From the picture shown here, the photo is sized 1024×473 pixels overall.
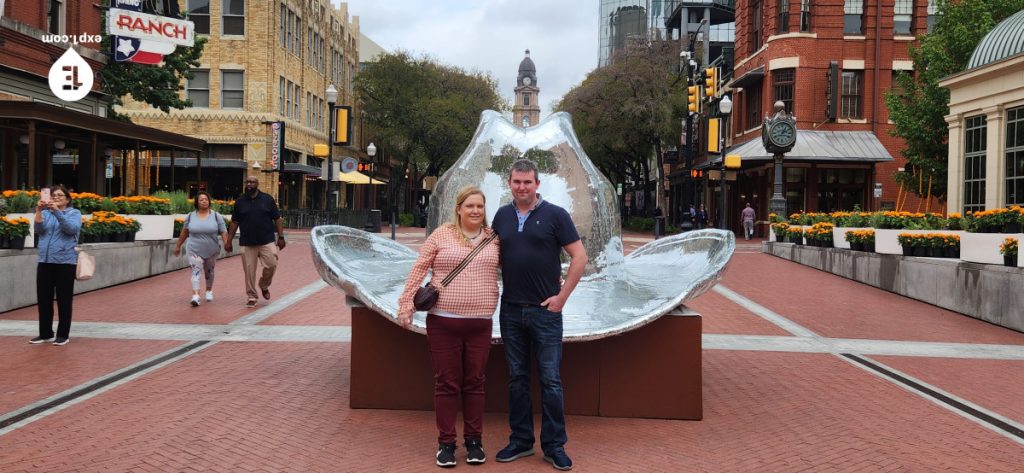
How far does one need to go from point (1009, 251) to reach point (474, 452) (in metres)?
9.74

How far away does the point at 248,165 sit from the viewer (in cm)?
3950

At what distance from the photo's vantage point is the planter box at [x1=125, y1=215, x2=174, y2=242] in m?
17.0

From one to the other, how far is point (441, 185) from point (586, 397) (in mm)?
2782

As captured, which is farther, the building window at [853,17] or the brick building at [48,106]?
the building window at [853,17]

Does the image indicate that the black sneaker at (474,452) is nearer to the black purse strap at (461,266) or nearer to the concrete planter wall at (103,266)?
the black purse strap at (461,266)

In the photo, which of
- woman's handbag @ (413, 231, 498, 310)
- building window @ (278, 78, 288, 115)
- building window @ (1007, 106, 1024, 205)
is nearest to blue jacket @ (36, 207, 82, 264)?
woman's handbag @ (413, 231, 498, 310)

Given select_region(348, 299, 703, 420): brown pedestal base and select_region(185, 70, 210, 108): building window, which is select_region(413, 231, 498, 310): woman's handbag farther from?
select_region(185, 70, 210, 108): building window

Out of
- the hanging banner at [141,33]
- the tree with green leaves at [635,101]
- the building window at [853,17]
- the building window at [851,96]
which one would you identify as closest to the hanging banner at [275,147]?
the hanging banner at [141,33]

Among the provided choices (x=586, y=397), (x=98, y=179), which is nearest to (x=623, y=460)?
(x=586, y=397)

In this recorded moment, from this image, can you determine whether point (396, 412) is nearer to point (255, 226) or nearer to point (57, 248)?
point (57, 248)

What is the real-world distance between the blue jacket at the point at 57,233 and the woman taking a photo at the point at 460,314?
5.41m

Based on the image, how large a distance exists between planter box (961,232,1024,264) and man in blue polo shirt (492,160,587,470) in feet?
30.9

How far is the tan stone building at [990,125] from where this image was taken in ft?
66.4

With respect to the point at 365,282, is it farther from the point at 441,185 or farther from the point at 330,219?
the point at 330,219
